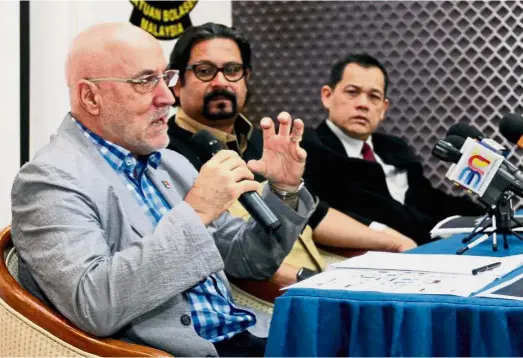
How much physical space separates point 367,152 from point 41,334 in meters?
2.08

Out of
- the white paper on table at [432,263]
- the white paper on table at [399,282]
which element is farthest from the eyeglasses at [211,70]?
the white paper on table at [399,282]

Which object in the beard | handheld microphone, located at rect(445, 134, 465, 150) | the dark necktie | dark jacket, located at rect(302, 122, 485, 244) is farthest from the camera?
the dark necktie

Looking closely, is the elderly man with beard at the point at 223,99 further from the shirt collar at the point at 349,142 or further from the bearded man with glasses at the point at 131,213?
the bearded man with glasses at the point at 131,213

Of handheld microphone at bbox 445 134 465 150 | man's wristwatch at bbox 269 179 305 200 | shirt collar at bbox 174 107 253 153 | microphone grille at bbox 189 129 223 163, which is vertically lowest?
shirt collar at bbox 174 107 253 153

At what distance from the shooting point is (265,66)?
12.8 ft

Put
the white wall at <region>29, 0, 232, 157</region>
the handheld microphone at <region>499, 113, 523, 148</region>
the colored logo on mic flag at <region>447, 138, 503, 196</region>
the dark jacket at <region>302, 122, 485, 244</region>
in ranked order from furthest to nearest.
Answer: the dark jacket at <region>302, 122, 485, 244</region>
the white wall at <region>29, 0, 232, 157</region>
the handheld microphone at <region>499, 113, 523, 148</region>
the colored logo on mic flag at <region>447, 138, 503, 196</region>

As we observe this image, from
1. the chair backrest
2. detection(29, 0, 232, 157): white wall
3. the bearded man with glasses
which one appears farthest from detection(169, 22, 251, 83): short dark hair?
the chair backrest

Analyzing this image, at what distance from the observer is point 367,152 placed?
330 centimetres

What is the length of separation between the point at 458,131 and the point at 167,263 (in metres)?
1.02

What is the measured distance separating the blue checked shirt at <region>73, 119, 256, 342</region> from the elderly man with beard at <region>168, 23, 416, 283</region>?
80 cm

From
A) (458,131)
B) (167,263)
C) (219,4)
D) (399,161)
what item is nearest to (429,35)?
(399,161)

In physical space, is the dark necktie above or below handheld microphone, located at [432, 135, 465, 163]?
below

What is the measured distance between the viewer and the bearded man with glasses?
146 cm

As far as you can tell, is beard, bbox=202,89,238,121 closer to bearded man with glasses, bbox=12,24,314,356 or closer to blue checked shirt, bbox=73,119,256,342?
bearded man with glasses, bbox=12,24,314,356
